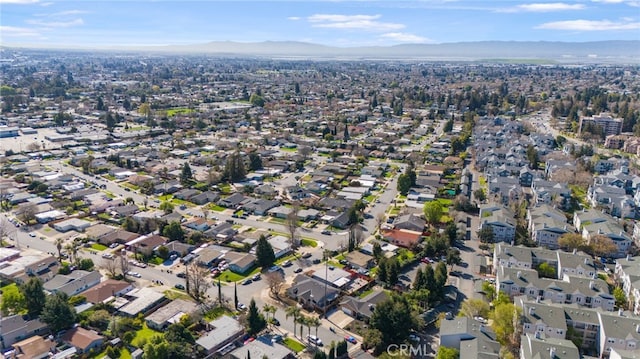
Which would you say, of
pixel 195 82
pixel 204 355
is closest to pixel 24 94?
pixel 195 82

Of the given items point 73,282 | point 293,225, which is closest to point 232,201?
point 293,225

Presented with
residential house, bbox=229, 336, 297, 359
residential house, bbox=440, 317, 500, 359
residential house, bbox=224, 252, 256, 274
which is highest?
residential house, bbox=440, 317, 500, 359

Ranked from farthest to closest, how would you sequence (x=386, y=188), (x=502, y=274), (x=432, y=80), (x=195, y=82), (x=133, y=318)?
(x=432, y=80)
(x=195, y=82)
(x=386, y=188)
(x=502, y=274)
(x=133, y=318)

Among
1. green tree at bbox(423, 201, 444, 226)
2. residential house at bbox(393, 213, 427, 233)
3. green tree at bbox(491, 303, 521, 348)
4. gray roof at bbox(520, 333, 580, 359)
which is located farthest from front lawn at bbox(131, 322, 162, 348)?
green tree at bbox(423, 201, 444, 226)

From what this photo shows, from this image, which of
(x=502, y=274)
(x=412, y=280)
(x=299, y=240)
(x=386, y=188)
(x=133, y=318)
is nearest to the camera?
(x=133, y=318)

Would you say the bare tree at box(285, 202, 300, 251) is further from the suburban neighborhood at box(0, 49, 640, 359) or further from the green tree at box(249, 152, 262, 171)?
the green tree at box(249, 152, 262, 171)

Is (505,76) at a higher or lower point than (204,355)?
higher

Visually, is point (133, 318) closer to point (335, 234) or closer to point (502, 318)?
point (335, 234)

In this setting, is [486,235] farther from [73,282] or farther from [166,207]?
[73,282]

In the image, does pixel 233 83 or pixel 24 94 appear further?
pixel 233 83
